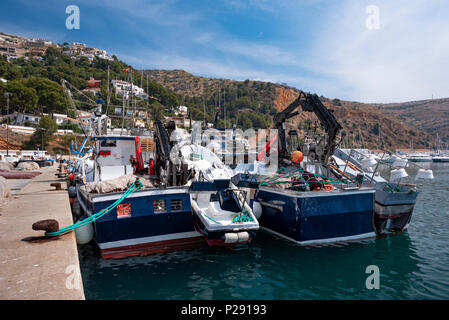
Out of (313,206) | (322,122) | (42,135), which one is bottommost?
(313,206)

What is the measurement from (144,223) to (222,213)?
8.74 ft

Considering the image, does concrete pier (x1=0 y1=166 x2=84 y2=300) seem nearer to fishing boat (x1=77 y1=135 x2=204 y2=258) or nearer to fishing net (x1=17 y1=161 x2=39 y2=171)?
fishing boat (x1=77 y1=135 x2=204 y2=258)

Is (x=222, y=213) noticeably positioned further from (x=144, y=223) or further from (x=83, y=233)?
(x=83, y=233)

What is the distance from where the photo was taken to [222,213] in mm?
10320

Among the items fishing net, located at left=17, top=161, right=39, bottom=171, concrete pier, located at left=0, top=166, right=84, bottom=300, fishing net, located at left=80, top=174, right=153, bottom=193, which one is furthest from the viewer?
fishing net, located at left=17, top=161, right=39, bottom=171

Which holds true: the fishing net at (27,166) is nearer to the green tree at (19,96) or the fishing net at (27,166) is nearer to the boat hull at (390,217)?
the boat hull at (390,217)

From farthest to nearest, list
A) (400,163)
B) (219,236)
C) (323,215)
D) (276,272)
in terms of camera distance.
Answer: (400,163), (323,215), (219,236), (276,272)

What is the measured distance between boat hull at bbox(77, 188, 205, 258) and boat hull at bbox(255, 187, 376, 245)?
345cm

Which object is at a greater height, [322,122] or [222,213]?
[322,122]

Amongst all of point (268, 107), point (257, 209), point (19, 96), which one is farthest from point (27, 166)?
point (268, 107)

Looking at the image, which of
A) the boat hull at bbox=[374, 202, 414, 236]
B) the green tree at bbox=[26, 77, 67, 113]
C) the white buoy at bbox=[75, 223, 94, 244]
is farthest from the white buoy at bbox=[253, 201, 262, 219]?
the green tree at bbox=[26, 77, 67, 113]

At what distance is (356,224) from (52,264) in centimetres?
1007

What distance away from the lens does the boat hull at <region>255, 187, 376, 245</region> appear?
1069 cm

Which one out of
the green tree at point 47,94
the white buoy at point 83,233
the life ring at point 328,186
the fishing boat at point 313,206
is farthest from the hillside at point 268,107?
the white buoy at point 83,233
